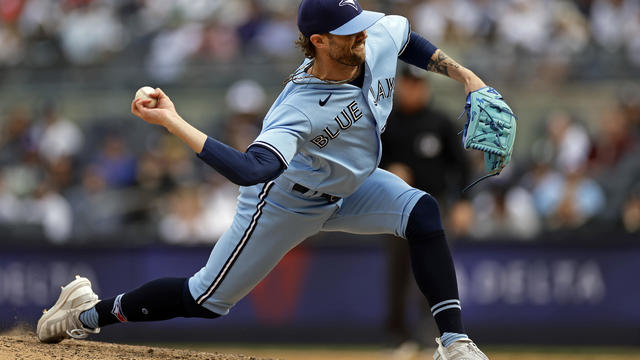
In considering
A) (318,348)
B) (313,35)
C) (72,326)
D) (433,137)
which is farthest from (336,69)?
(318,348)

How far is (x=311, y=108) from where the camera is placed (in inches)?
174

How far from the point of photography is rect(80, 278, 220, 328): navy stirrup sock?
16.6ft

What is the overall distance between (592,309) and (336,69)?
598cm

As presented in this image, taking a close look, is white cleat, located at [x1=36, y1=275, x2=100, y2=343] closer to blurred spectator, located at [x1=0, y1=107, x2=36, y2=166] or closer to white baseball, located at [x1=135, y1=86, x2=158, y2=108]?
white baseball, located at [x1=135, y1=86, x2=158, y2=108]

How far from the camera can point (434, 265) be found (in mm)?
4805

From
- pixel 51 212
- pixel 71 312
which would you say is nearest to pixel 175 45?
pixel 51 212

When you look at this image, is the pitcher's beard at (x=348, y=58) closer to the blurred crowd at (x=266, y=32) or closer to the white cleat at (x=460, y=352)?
the white cleat at (x=460, y=352)

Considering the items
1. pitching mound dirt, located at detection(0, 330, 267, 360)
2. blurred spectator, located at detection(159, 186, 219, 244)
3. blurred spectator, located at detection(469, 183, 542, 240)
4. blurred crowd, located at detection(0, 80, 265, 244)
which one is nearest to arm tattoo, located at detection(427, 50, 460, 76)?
pitching mound dirt, located at detection(0, 330, 267, 360)

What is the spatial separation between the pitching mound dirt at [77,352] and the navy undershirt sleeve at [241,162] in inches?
66.6

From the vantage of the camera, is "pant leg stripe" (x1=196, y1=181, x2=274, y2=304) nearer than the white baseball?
No

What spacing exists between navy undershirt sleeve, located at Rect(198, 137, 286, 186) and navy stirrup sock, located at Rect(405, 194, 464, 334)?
38.3 inches

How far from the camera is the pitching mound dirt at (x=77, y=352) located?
520 cm

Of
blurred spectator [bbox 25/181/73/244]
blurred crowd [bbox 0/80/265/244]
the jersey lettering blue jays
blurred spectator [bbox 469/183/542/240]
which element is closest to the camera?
the jersey lettering blue jays

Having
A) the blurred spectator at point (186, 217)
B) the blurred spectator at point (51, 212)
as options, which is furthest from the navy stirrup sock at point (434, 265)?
the blurred spectator at point (51, 212)
